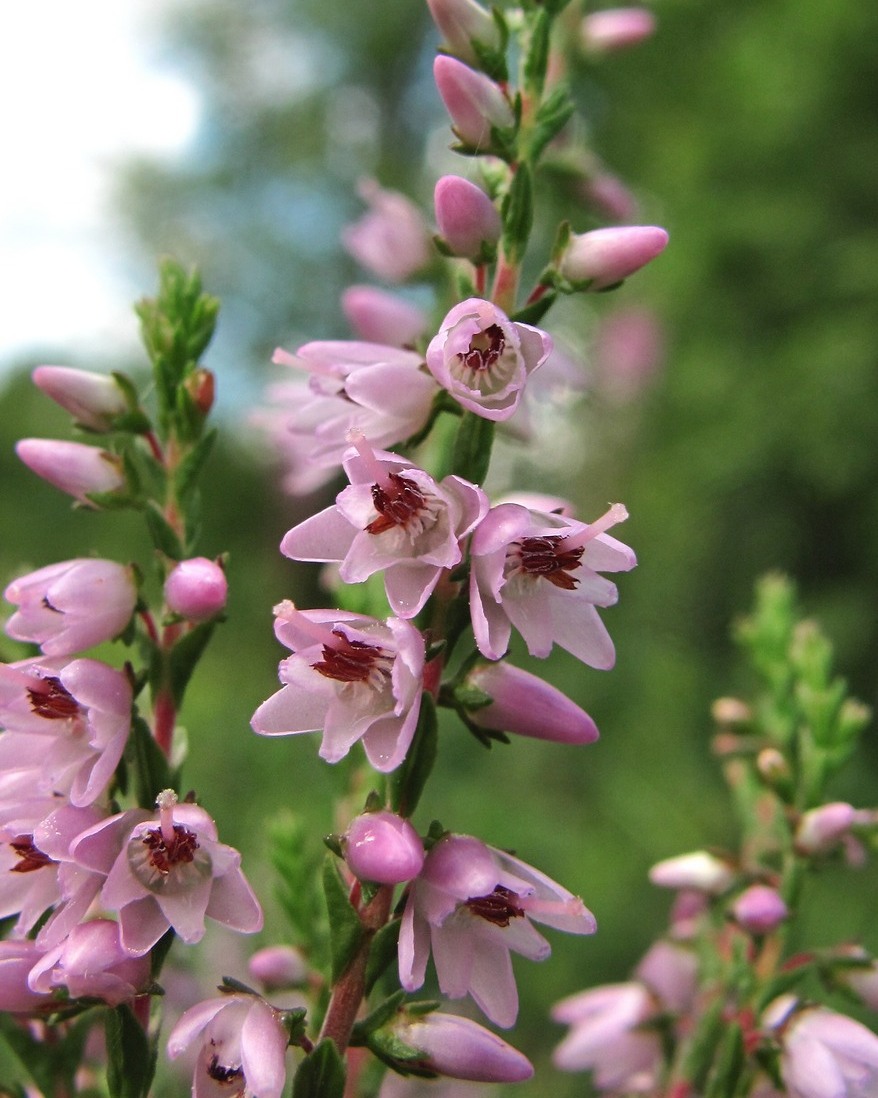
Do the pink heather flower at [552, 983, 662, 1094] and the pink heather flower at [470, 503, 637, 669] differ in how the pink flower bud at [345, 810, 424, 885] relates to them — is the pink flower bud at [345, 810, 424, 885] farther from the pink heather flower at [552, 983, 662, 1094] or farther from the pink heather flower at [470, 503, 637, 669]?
the pink heather flower at [552, 983, 662, 1094]

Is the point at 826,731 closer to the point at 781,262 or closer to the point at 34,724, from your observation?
the point at 34,724

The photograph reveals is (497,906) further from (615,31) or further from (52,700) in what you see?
(615,31)

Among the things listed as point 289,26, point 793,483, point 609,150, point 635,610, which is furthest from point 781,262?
point 289,26

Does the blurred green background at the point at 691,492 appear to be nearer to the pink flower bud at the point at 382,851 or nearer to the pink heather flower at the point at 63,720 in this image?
the pink heather flower at the point at 63,720

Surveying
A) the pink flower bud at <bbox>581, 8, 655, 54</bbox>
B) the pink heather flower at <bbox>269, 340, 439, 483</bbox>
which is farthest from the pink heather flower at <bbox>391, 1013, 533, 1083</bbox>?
the pink flower bud at <bbox>581, 8, 655, 54</bbox>

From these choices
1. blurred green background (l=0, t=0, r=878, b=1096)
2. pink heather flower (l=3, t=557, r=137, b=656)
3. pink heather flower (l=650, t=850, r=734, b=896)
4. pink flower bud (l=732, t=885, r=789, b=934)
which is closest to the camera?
pink heather flower (l=3, t=557, r=137, b=656)

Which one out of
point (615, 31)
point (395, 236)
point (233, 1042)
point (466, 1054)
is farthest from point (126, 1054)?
point (615, 31)
